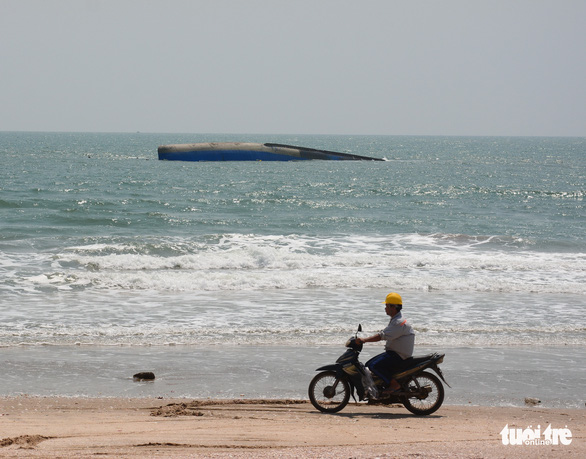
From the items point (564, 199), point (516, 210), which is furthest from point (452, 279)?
point (564, 199)

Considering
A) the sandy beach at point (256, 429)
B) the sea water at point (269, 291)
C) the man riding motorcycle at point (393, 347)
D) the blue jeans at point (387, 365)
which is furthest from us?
the sea water at point (269, 291)

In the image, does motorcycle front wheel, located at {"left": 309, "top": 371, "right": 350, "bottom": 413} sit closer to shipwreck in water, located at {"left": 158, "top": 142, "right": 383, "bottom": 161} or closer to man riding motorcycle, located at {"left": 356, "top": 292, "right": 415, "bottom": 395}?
man riding motorcycle, located at {"left": 356, "top": 292, "right": 415, "bottom": 395}

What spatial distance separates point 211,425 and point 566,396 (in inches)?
213

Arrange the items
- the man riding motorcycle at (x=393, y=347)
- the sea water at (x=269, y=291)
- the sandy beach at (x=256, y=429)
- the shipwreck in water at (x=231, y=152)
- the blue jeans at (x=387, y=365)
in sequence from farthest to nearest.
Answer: the shipwreck in water at (x=231, y=152), the sea water at (x=269, y=291), the blue jeans at (x=387, y=365), the man riding motorcycle at (x=393, y=347), the sandy beach at (x=256, y=429)

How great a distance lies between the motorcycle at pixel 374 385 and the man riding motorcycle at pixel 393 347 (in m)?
0.06

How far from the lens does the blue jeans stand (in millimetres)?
8820

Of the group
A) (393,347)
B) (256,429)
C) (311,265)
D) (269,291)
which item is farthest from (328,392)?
(311,265)

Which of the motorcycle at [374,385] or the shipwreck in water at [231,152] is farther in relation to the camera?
the shipwreck in water at [231,152]

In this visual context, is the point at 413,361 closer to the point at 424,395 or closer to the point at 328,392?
the point at 424,395

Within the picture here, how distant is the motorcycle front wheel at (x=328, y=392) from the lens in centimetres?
886

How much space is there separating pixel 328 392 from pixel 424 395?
1236 mm

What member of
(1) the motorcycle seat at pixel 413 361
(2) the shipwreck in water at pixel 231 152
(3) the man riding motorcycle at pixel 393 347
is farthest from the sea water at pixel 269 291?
(2) the shipwreck in water at pixel 231 152

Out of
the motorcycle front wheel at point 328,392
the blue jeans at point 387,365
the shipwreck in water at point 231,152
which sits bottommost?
the motorcycle front wheel at point 328,392

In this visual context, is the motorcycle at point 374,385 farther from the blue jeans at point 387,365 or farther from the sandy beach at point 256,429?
the sandy beach at point 256,429
